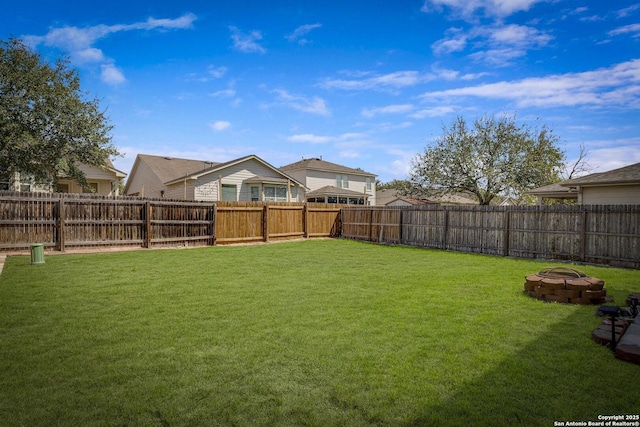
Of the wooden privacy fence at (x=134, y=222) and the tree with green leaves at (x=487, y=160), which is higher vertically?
the tree with green leaves at (x=487, y=160)

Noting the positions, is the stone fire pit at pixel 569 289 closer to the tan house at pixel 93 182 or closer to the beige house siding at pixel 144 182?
Result: the tan house at pixel 93 182

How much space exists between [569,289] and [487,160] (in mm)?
23932

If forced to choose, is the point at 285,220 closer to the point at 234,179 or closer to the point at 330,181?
the point at 234,179

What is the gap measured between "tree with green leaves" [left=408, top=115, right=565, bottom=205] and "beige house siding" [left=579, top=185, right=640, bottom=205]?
11840mm

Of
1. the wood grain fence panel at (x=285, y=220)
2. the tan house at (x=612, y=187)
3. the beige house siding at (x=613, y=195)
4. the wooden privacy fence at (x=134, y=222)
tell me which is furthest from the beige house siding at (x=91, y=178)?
the beige house siding at (x=613, y=195)

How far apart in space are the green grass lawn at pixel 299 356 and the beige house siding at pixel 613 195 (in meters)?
9.25

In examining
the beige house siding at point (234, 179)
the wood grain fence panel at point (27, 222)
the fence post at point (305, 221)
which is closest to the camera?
the wood grain fence panel at point (27, 222)

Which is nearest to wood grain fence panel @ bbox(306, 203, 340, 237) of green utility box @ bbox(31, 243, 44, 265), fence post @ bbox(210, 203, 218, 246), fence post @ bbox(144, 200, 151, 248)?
fence post @ bbox(210, 203, 218, 246)

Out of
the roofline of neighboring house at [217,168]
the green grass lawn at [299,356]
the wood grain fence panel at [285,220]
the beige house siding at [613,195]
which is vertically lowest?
the green grass lawn at [299,356]

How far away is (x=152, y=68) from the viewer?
17.3 meters

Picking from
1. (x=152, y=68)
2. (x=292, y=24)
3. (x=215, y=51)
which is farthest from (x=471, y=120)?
(x=152, y=68)

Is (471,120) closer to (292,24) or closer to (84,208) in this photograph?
(292,24)

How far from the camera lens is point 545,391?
3.12 m

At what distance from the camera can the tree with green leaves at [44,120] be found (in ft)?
62.2
